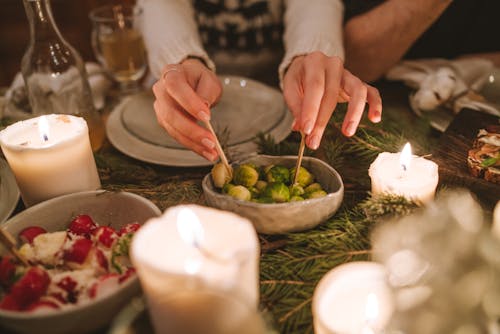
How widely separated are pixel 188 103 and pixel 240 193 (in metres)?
0.26

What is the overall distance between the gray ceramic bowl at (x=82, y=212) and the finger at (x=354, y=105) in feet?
1.41

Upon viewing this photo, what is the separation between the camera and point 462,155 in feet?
3.13

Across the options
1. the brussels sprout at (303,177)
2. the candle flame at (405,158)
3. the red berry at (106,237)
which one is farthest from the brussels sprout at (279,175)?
the red berry at (106,237)

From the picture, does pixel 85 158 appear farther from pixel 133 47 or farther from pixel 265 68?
pixel 265 68

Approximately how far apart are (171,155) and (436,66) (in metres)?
0.93

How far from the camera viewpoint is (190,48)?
4.84 ft

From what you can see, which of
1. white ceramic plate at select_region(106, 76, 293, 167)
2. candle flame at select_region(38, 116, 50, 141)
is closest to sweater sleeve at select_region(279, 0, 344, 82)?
white ceramic plate at select_region(106, 76, 293, 167)

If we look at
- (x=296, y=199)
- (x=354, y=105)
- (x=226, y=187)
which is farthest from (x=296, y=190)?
(x=354, y=105)

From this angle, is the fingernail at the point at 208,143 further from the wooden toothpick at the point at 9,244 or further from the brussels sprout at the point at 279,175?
the wooden toothpick at the point at 9,244

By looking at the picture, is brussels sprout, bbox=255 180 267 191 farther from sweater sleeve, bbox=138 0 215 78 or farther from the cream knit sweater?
sweater sleeve, bbox=138 0 215 78

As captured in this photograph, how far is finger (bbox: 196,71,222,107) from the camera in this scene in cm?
113

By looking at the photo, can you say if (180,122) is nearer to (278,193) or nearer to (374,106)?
(278,193)

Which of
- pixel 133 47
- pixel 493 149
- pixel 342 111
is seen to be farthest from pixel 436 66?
pixel 133 47

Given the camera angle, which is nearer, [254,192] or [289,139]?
[254,192]
